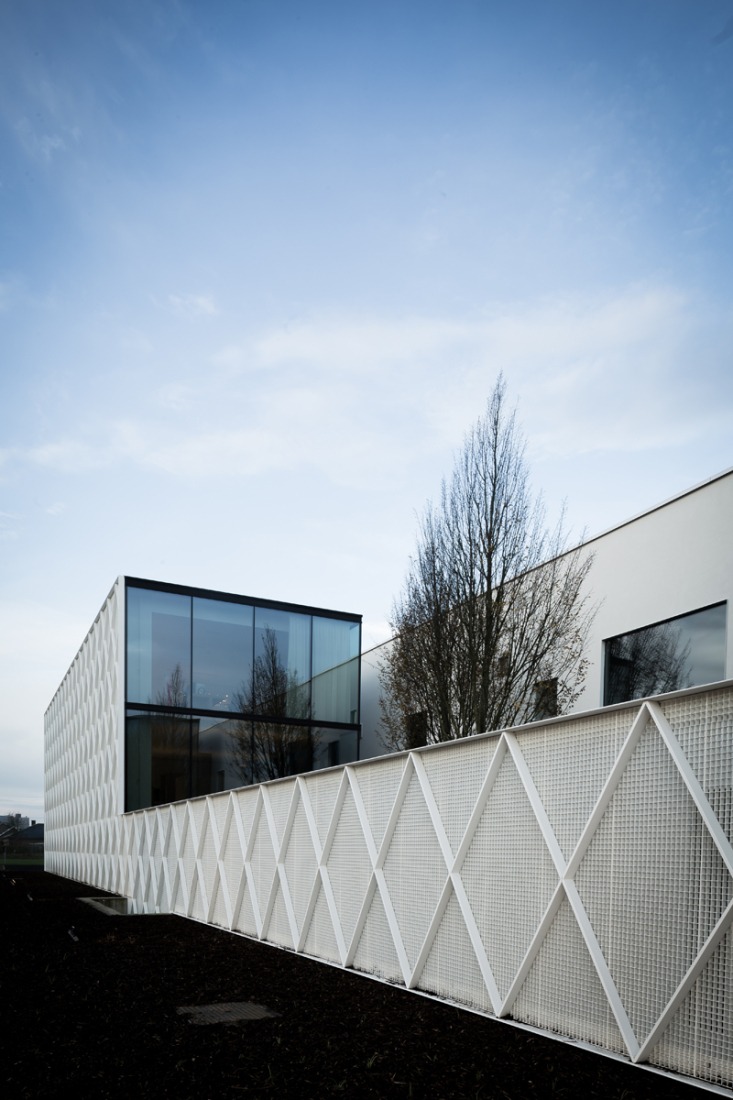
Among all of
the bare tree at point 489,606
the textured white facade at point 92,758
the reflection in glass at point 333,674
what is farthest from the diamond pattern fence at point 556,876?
the reflection in glass at point 333,674

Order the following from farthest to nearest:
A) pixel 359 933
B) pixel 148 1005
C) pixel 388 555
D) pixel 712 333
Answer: pixel 388 555 → pixel 712 333 → pixel 359 933 → pixel 148 1005

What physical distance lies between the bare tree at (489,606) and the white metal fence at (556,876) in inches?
315

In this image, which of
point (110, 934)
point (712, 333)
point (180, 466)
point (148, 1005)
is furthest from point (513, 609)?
point (148, 1005)

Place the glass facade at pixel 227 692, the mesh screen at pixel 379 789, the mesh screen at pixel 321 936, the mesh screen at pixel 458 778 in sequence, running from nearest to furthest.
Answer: the mesh screen at pixel 458 778 → the mesh screen at pixel 379 789 → the mesh screen at pixel 321 936 → the glass facade at pixel 227 692

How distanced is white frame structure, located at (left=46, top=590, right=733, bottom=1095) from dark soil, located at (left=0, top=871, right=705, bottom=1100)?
263mm

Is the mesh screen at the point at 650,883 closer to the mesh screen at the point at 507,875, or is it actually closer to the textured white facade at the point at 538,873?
the textured white facade at the point at 538,873

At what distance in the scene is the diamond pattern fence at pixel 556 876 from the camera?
5.05 m

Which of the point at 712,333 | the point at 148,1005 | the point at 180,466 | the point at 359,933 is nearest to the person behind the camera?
the point at 148,1005

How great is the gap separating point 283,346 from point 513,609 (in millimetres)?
6742

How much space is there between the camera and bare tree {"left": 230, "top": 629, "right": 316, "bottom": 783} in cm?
2380

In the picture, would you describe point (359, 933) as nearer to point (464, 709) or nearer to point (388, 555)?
point (464, 709)

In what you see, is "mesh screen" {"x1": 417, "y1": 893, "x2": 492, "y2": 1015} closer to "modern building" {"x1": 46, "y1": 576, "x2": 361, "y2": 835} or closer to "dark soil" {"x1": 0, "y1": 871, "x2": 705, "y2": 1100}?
"dark soil" {"x1": 0, "y1": 871, "x2": 705, "y2": 1100}

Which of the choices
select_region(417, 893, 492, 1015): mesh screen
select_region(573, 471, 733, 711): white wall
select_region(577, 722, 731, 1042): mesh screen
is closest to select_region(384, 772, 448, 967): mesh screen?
select_region(417, 893, 492, 1015): mesh screen

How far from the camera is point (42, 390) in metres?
18.4
